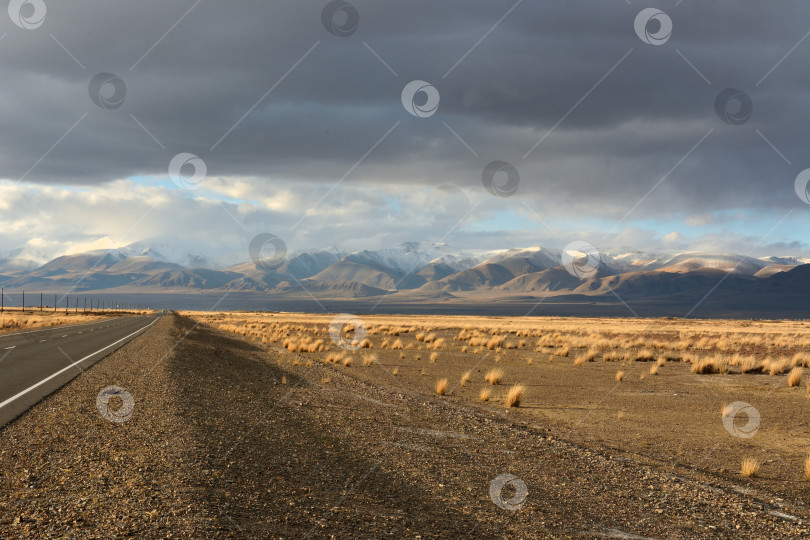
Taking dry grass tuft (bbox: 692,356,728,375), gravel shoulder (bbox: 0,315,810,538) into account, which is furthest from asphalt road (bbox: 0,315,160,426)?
dry grass tuft (bbox: 692,356,728,375)

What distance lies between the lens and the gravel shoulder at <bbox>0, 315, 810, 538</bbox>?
254 inches

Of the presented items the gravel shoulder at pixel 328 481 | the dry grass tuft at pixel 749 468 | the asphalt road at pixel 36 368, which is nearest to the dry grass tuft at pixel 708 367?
the gravel shoulder at pixel 328 481

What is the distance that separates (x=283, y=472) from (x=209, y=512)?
76.1 inches

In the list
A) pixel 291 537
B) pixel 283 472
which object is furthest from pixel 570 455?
pixel 291 537

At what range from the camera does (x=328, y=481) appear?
8.08 m

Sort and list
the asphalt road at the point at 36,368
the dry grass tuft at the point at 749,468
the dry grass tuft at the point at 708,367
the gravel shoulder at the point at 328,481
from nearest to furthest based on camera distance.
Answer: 1. the gravel shoulder at the point at 328,481
2. the dry grass tuft at the point at 749,468
3. the asphalt road at the point at 36,368
4. the dry grass tuft at the point at 708,367

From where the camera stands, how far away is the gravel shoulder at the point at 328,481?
6.45 meters

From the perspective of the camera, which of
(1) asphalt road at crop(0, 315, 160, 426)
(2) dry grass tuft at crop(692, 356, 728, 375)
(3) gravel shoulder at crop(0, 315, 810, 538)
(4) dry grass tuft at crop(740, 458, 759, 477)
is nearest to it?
(3) gravel shoulder at crop(0, 315, 810, 538)

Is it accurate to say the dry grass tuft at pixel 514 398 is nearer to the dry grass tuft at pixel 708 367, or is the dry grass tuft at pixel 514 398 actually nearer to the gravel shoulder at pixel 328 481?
the gravel shoulder at pixel 328 481

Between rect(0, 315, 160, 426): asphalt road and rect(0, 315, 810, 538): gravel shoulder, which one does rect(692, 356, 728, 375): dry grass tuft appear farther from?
rect(0, 315, 160, 426): asphalt road

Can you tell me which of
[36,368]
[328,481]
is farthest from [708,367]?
[36,368]

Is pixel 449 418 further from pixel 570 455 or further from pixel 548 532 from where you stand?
pixel 548 532

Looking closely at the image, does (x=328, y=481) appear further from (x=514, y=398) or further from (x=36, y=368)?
(x=36, y=368)

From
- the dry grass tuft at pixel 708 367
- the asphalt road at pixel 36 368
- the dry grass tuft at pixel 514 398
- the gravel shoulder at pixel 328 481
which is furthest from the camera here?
the dry grass tuft at pixel 708 367
